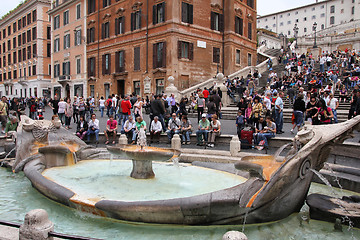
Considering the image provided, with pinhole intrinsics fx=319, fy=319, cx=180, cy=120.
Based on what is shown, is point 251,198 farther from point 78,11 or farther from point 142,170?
point 78,11

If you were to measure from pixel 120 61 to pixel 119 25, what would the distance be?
3.73 metres

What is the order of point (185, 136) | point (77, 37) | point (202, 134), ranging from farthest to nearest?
point (77, 37) → point (185, 136) → point (202, 134)

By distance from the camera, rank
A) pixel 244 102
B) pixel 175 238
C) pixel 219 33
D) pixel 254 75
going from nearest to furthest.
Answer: pixel 175 238 < pixel 244 102 < pixel 254 75 < pixel 219 33

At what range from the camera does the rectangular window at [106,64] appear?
34328 mm

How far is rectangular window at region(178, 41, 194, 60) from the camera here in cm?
2781

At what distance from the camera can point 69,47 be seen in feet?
135

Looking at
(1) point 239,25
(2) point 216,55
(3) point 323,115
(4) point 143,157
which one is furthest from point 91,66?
(4) point 143,157

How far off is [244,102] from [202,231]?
32.6 ft

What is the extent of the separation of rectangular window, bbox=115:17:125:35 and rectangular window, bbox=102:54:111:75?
2890mm

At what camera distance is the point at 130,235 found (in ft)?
15.4

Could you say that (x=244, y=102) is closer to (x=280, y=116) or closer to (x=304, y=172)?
(x=280, y=116)

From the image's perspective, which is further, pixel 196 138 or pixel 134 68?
pixel 134 68

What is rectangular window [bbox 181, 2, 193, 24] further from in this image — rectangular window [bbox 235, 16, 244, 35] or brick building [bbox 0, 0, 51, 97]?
brick building [bbox 0, 0, 51, 97]

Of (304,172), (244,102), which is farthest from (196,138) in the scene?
(304,172)
